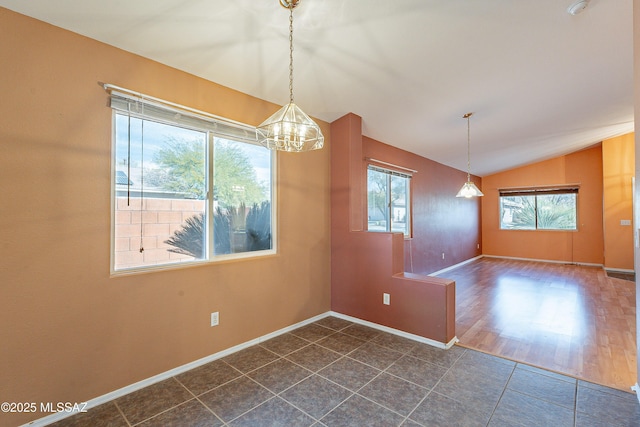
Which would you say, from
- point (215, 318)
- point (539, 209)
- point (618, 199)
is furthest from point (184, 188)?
point (539, 209)

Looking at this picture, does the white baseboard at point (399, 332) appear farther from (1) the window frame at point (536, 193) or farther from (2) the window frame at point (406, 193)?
(1) the window frame at point (536, 193)

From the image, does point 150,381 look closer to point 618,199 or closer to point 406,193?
point 406,193

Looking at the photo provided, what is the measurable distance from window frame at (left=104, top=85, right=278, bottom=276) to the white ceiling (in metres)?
0.35

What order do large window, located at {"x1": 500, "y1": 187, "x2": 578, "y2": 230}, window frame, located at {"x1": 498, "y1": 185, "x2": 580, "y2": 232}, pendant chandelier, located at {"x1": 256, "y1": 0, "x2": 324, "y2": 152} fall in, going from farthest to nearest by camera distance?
1. large window, located at {"x1": 500, "y1": 187, "x2": 578, "y2": 230}
2. window frame, located at {"x1": 498, "y1": 185, "x2": 580, "y2": 232}
3. pendant chandelier, located at {"x1": 256, "y1": 0, "x2": 324, "y2": 152}

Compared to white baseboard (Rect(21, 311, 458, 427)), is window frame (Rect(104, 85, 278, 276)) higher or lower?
higher

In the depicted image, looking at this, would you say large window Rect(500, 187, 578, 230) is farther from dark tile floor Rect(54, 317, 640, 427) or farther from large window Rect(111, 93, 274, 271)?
large window Rect(111, 93, 274, 271)

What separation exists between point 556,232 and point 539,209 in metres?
0.72

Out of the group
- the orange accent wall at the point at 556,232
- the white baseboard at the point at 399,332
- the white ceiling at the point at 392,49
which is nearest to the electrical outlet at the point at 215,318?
the white baseboard at the point at 399,332

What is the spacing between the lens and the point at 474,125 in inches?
167

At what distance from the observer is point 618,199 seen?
20.4 ft

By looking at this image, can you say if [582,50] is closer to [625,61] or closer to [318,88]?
[625,61]

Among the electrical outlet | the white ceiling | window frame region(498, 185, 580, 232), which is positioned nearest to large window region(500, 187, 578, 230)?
window frame region(498, 185, 580, 232)

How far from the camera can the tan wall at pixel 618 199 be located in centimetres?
611

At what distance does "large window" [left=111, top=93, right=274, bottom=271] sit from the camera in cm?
211
